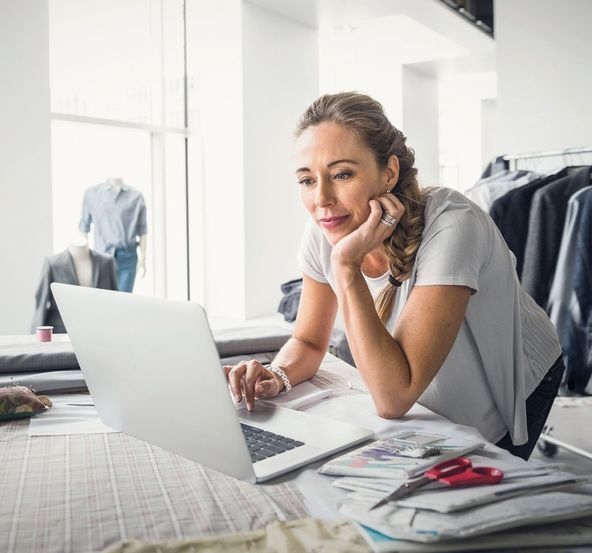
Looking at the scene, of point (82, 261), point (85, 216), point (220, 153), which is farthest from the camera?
point (220, 153)

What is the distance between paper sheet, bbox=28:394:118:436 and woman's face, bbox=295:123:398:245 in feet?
1.84

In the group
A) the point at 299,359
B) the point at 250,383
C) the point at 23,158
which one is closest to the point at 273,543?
the point at 250,383

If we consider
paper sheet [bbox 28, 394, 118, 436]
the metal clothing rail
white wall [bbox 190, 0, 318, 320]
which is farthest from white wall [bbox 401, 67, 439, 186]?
paper sheet [bbox 28, 394, 118, 436]

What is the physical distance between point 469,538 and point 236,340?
104 centimetres

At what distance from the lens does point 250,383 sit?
4.13 feet

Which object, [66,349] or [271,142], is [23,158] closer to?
[271,142]

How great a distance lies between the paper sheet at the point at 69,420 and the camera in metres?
1.16

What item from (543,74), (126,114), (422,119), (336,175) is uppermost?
(422,119)

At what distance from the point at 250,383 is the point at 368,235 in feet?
1.18

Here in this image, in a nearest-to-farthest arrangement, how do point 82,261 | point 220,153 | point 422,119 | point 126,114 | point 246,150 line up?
point 82,261 → point 126,114 → point 246,150 → point 220,153 → point 422,119

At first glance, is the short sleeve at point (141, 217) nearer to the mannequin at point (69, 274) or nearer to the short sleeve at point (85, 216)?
the short sleeve at point (85, 216)

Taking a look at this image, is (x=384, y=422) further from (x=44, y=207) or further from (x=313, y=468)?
(x=44, y=207)

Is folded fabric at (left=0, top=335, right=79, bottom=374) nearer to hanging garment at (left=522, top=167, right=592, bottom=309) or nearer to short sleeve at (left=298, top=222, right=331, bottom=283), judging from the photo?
short sleeve at (left=298, top=222, right=331, bottom=283)

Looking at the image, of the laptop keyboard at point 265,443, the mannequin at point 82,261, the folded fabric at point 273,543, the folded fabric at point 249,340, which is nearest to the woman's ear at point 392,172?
the folded fabric at point 249,340
